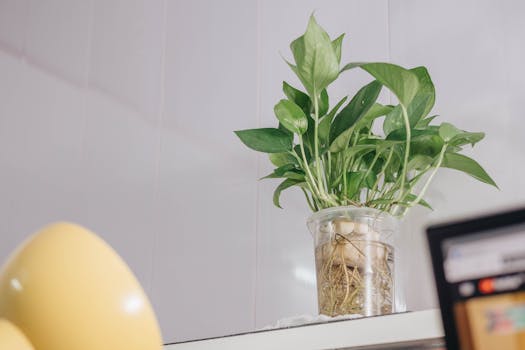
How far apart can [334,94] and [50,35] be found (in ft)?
3.13

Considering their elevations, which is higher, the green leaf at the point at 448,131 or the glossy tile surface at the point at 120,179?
the glossy tile surface at the point at 120,179

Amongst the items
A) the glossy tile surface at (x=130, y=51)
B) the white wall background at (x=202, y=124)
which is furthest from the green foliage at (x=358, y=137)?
the glossy tile surface at (x=130, y=51)

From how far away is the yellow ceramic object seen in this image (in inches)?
16.4

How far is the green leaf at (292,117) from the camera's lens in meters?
0.98

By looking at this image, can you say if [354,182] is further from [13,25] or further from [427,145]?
[13,25]

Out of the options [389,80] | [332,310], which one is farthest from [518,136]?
[332,310]

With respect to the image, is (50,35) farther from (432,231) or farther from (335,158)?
(432,231)

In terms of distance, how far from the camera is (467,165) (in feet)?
3.26

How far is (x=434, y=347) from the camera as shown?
73 cm

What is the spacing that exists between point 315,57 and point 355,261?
0.25 metres

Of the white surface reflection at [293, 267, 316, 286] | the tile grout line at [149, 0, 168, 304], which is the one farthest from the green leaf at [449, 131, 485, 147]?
the tile grout line at [149, 0, 168, 304]

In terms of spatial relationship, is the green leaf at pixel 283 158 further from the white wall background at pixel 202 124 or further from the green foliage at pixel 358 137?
the white wall background at pixel 202 124

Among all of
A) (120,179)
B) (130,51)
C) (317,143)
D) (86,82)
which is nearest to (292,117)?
(317,143)

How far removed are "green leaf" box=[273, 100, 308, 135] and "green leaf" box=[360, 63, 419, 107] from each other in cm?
11
